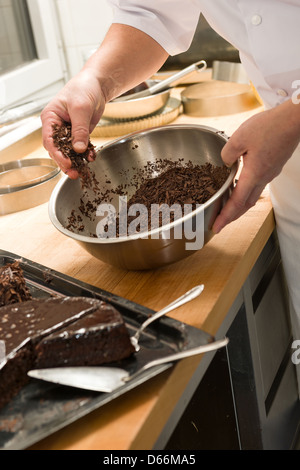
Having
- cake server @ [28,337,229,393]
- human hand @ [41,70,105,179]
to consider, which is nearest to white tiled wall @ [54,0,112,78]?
human hand @ [41,70,105,179]

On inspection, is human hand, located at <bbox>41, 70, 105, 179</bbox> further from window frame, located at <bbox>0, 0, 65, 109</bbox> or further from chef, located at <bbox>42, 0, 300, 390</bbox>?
window frame, located at <bbox>0, 0, 65, 109</bbox>

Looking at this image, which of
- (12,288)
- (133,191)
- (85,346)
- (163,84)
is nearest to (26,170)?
(133,191)

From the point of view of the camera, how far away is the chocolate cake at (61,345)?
815 mm

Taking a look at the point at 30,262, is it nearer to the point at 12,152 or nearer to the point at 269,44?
the point at 269,44

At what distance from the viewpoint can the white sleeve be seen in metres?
1.35

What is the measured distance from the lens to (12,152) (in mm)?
1867

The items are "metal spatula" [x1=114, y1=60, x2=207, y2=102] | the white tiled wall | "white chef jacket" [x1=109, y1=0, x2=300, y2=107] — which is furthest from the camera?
the white tiled wall

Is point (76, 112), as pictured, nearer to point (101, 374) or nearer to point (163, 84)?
point (101, 374)

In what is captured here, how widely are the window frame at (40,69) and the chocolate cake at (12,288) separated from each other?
3.54 feet

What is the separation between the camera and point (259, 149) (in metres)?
0.98

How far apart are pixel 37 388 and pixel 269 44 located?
0.81 meters

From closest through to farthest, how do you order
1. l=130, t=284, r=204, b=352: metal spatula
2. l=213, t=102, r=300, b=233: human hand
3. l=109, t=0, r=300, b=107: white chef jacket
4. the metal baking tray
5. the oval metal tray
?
the metal baking tray, l=130, t=284, r=204, b=352: metal spatula, l=213, t=102, r=300, b=233: human hand, l=109, t=0, r=300, b=107: white chef jacket, the oval metal tray

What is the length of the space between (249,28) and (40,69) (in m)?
1.19

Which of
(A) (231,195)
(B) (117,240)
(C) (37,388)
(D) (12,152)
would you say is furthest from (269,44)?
(D) (12,152)
